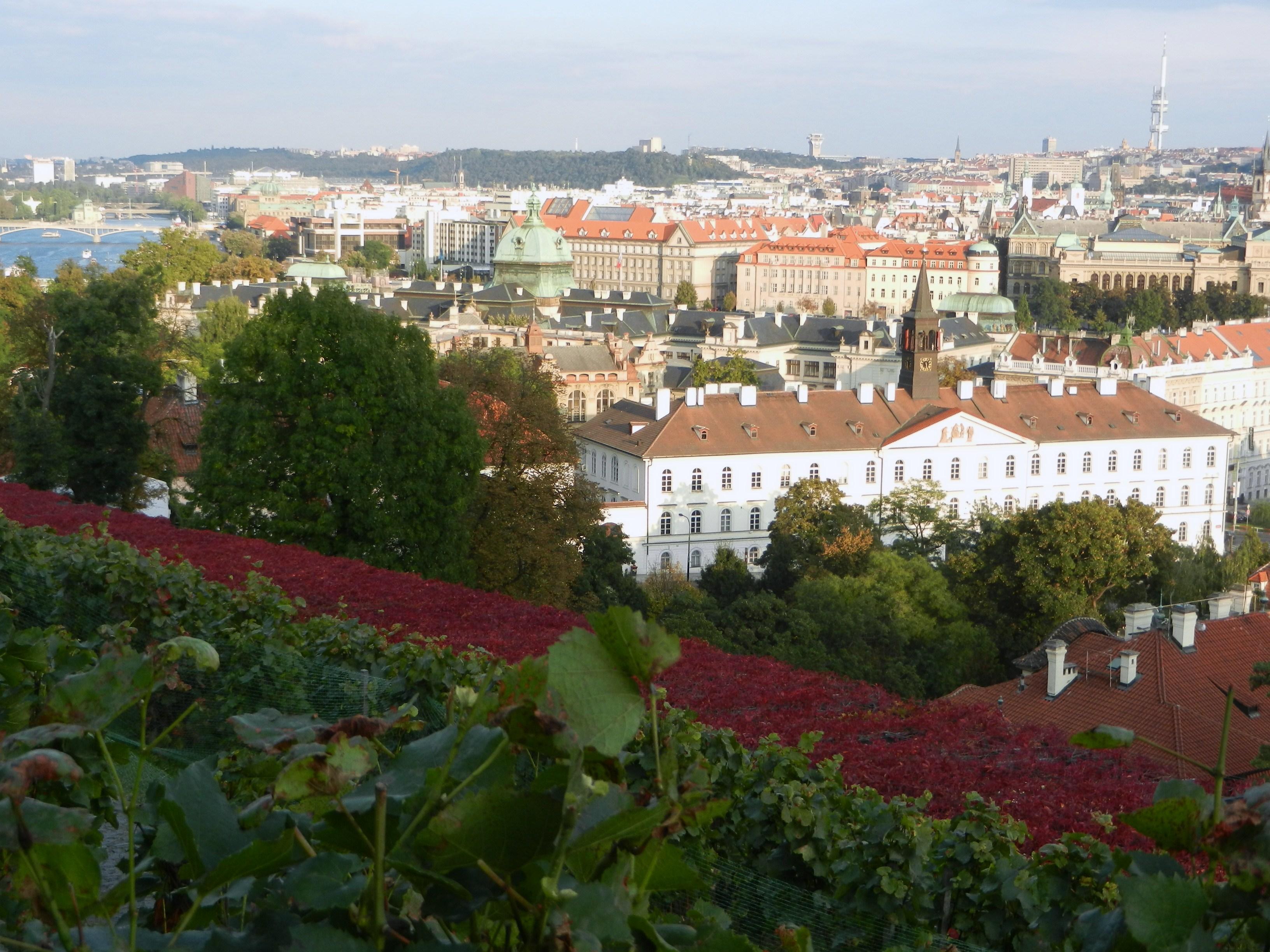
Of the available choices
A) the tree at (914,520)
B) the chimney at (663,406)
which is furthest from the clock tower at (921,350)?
the chimney at (663,406)

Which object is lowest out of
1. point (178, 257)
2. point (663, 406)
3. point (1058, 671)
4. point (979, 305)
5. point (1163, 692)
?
point (1058, 671)

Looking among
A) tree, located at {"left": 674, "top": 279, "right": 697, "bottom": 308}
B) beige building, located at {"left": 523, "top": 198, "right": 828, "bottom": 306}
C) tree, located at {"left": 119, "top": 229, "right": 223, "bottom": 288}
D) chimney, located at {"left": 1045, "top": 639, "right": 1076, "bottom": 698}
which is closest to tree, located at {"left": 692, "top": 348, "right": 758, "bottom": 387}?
tree, located at {"left": 119, "top": 229, "right": 223, "bottom": 288}

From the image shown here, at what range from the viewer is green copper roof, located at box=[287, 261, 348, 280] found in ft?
278

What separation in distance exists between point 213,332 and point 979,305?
5586 cm

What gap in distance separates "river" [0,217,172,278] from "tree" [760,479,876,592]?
11296 cm

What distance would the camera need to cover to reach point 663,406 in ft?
147

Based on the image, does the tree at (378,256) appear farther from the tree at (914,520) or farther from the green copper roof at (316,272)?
the tree at (914,520)

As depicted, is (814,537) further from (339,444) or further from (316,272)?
(316,272)

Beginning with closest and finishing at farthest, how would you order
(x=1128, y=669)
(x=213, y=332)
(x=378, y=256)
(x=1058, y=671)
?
(x=1128, y=669) → (x=1058, y=671) → (x=213, y=332) → (x=378, y=256)

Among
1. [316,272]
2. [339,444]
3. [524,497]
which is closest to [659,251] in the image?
[316,272]

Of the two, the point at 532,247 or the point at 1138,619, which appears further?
the point at 532,247

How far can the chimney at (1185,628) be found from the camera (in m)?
20.9

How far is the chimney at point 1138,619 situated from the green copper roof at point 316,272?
64444mm

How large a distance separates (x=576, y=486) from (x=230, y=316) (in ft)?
79.4
